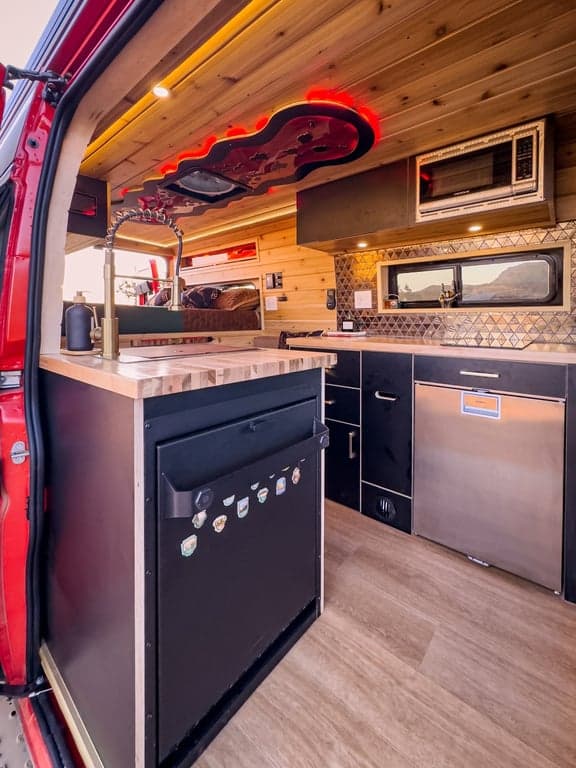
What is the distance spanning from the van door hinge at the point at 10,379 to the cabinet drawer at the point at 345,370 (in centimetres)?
171

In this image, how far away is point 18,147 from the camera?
4.07ft

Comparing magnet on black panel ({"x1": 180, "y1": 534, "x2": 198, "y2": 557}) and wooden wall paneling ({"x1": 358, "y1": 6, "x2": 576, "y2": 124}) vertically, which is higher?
wooden wall paneling ({"x1": 358, "y1": 6, "x2": 576, "y2": 124})

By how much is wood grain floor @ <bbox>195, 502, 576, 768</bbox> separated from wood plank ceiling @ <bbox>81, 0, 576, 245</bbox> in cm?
238

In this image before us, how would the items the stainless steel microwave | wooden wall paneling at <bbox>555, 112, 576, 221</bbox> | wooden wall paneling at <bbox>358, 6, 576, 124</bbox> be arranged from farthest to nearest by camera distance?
wooden wall paneling at <bbox>555, 112, 576, 221</bbox> → the stainless steel microwave → wooden wall paneling at <bbox>358, 6, 576, 124</bbox>

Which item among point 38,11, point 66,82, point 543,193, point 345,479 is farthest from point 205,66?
point 345,479

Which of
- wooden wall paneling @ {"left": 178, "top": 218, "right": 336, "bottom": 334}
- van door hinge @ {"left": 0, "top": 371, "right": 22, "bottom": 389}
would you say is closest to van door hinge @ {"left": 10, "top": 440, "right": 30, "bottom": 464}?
van door hinge @ {"left": 0, "top": 371, "right": 22, "bottom": 389}

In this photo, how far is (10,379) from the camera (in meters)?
1.27

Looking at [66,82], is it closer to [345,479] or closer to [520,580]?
[345,479]

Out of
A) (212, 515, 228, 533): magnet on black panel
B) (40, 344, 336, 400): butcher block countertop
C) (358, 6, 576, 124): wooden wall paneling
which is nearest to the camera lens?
(40, 344, 336, 400): butcher block countertop

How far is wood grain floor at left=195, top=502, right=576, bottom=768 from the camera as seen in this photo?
3.74 feet

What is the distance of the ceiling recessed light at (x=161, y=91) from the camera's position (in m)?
1.92

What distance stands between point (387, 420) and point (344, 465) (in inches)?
19.3

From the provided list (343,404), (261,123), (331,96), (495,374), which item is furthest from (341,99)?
(343,404)

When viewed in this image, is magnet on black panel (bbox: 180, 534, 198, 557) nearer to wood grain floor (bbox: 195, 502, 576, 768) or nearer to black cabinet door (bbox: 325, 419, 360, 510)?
wood grain floor (bbox: 195, 502, 576, 768)
